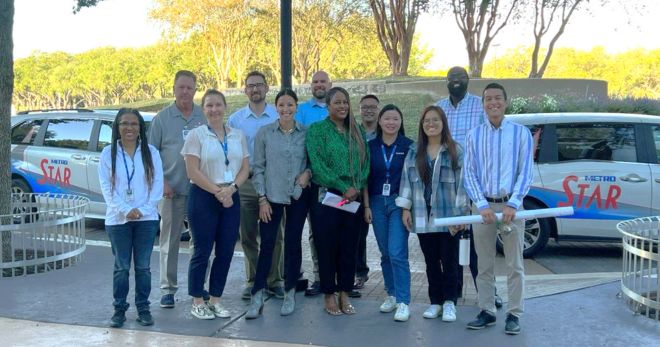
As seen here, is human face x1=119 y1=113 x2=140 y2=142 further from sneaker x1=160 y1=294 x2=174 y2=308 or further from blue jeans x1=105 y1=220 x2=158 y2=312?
sneaker x1=160 y1=294 x2=174 y2=308

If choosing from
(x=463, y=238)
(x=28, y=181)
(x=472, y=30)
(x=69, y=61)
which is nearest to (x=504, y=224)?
(x=463, y=238)

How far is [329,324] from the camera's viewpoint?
534cm

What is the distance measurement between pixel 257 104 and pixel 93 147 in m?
4.38

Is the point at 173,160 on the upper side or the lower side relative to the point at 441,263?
upper

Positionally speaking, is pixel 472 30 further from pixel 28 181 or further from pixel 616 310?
pixel 616 310

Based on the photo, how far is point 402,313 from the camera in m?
5.38

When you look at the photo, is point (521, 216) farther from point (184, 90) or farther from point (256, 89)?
point (184, 90)

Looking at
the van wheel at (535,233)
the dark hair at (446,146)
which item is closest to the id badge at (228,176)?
the dark hair at (446,146)

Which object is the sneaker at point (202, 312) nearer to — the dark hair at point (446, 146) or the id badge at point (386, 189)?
the id badge at point (386, 189)

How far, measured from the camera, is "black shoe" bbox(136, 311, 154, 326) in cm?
529

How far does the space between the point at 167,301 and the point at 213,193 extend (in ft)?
3.96

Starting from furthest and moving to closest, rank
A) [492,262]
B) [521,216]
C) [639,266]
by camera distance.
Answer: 1. [639,266]
2. [492,262]
3. [521,216]

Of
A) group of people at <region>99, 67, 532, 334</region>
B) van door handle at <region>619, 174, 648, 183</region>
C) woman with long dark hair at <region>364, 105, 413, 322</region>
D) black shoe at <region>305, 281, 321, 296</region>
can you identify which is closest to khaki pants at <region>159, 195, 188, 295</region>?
group of people at <region>99, 67, 532, 334</region>

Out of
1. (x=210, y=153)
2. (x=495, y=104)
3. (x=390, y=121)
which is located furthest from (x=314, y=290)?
(x=495, y=104)
